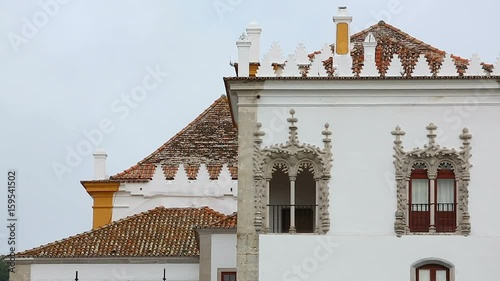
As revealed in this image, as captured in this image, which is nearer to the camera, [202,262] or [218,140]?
[202,262]

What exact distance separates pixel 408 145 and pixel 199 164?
1382 centimetres

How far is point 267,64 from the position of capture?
34.7m

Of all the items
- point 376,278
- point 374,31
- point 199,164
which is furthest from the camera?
point 199,164

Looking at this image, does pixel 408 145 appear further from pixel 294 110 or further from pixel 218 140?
pixel 218 140

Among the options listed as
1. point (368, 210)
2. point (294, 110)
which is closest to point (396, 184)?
point (368, 210)

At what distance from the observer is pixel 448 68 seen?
34531mm

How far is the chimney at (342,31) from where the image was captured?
35.5m

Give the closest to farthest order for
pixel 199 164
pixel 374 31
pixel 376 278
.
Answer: pixel 376 278, pixel 374 31, pixel 199 164

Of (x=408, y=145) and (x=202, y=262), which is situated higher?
(x=408, y=145)

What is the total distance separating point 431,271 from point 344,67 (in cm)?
530

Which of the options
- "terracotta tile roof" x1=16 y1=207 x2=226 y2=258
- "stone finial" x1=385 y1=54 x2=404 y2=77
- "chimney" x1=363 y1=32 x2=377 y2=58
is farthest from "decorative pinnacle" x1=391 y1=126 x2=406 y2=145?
"terracotta tile roof" x1=16 y1=207 x2=226 y2=258

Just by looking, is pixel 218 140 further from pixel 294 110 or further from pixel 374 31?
pixel 294 110

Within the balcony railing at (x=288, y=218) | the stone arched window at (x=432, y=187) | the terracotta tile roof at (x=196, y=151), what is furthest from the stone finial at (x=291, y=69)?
the terracotta tile roof at (x=196, y=151)

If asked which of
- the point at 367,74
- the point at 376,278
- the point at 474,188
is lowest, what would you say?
the point at 376,278
